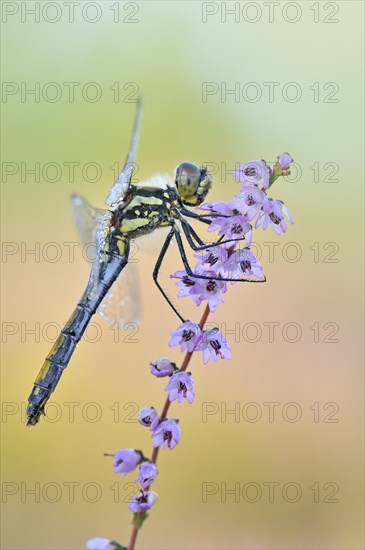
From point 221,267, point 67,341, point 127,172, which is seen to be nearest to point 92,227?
point 127,172

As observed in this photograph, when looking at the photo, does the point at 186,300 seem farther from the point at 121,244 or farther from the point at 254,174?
the point at 254,174

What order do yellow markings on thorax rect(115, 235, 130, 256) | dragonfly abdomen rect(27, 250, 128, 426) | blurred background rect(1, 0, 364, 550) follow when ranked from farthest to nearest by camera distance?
blurred background rect(1, 0, 364, 550), yellow markings on thorax rect(115, 235, 130, 256), dragonfly abdomen rect(27, 250, 128, 426)

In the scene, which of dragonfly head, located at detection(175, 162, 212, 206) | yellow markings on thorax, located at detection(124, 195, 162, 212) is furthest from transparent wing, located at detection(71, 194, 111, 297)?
dragonfly head, located at detection(175, 162, 212, 206)

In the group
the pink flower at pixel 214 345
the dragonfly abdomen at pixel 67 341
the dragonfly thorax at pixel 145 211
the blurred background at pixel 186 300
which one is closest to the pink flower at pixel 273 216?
the pink flower at pixel 214 345

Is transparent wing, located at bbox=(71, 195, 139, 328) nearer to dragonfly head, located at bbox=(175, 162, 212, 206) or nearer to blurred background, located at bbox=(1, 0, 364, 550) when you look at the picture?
dragonfly head, located at bbox=(175, 162, 212, 206)

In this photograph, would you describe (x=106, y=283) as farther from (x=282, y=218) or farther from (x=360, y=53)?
A: (x=360, y=53)

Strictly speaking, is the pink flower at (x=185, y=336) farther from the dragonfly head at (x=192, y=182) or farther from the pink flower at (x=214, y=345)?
the dragonfly head at (x=192, y=182)

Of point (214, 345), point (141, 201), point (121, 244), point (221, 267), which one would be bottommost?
point (214, 345)
